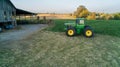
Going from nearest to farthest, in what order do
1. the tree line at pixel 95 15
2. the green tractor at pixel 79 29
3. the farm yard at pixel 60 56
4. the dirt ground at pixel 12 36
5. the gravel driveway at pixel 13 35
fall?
the farm yard at pixel 60 56, the dirt ground at pixel 12 36, the gravel driveway at pixel 13 35, the green tractor at pixel 79 29, the tree line at pixel 95 15

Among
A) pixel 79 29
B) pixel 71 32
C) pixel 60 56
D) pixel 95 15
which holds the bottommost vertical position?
pixel 60 56

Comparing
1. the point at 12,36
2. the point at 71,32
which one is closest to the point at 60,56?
the point at 71,32

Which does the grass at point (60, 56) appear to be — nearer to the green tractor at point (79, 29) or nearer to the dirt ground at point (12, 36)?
the dirt ground at point (12, 36)

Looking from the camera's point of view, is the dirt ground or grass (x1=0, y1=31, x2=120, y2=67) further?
the dirt ground

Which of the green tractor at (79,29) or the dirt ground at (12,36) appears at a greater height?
the green tractor at (79,29)

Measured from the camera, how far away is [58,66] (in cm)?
652

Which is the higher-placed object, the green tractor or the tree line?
the tree line

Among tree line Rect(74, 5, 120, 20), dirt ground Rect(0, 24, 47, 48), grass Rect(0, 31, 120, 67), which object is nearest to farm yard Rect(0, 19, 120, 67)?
grass Rect(0, 31, 120, 67)

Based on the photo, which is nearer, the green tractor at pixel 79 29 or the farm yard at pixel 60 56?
the farm yard at pixel 60 56

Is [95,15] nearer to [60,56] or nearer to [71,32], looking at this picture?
[71,32]

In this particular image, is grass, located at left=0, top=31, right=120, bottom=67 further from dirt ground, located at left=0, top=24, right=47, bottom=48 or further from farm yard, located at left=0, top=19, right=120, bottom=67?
dirt ground, located at left=0, top=24, right=47, bottom=48

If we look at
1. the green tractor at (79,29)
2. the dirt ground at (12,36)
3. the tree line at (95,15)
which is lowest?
the dirt ground at (12,36)

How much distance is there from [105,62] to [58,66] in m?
2.23

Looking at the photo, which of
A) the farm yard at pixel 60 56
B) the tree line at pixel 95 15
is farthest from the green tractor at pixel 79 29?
the tree line at pixel 95 15
